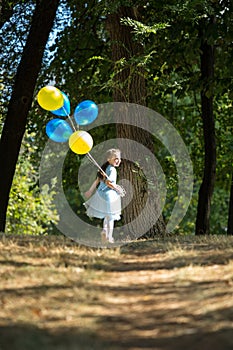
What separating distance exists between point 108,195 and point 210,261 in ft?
10.6

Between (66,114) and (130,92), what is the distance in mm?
1942

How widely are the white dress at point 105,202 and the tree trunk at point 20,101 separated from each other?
2.99 m

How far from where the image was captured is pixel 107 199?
31.4ft

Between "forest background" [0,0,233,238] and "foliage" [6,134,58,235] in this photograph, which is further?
"foliage" [6,134,58,235]

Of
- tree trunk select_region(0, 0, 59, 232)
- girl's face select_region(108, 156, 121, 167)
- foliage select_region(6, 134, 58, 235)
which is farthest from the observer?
foliage select_region(6, 134, 58, 235)

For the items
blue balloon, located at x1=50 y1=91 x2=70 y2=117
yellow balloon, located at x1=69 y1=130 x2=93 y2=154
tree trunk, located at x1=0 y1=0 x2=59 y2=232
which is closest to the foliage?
tree trunk, located at x1=0 y1=0 x2=59 y2=232

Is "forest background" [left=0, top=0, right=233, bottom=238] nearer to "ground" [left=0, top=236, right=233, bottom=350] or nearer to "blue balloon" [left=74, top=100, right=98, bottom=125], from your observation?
"blue balloon" [left=74, top=100, right=98, bottom=125]

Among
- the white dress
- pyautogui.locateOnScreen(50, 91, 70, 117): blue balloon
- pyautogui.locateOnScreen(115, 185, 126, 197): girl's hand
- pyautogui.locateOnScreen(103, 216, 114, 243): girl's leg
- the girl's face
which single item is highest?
pyautogui.locateOnScreen(50, 91, 70, 117): blue balloon

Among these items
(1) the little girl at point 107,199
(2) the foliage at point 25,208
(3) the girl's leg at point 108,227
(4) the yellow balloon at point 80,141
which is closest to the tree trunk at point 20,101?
(1) the little girl at point 107,199

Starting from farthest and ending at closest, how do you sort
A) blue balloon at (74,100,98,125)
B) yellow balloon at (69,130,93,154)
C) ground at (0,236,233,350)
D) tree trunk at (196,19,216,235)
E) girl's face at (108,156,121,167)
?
tree trunk at (196,19,216,235) < girl's face at (108,156,121,167) < blue balloon at (74,100,98,125) < yellow balloon at (69,130,93,154) < ground at (0,236,233,350)

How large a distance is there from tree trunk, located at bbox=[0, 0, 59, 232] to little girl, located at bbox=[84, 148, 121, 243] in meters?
2.95

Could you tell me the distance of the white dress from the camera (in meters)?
9.52

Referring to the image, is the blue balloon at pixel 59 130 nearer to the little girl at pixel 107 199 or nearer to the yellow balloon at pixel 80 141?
the yellow balloon at pixel 80 141

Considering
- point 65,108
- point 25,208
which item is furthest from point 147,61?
point 25,208
